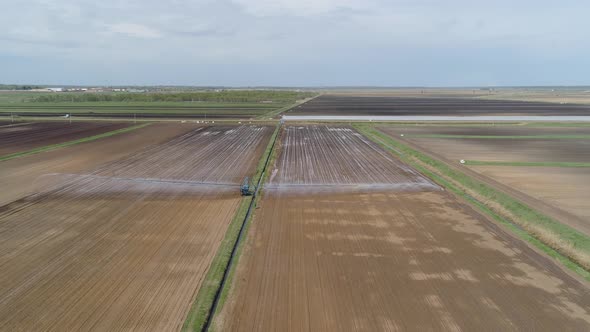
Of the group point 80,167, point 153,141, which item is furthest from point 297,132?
point 80,167

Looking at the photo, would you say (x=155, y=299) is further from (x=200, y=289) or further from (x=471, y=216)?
(x=471, y=216)

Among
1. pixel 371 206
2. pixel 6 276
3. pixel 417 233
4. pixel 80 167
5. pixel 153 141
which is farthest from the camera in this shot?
pixel 153 141

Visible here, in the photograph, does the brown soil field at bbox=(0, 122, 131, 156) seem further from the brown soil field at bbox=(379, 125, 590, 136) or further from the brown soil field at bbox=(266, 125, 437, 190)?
the brown soil field at bbox=(379, 125, 590, 136)

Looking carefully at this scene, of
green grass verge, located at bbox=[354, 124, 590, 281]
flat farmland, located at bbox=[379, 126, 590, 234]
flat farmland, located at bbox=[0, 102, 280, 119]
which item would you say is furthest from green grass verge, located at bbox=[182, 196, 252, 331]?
flat farmland, located at bbox=[0, 102, 280, 119]

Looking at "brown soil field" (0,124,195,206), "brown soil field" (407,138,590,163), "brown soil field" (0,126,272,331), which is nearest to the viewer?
"brown soil field" (0,126,272,331)

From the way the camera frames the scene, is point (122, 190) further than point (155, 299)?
Yes
